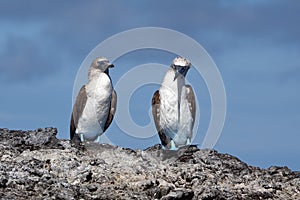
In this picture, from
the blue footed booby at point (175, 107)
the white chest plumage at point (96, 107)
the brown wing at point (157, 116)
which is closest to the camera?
the blue footed booby at point (175, 107)

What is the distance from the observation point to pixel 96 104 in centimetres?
2745

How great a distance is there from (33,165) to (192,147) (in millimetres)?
6602

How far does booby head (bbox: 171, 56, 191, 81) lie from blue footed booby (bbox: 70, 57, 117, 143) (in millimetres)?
1913

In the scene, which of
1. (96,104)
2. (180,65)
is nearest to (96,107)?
(96,104)

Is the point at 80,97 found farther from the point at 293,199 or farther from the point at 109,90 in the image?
the point at 293,199

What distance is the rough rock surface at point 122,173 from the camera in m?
19.5

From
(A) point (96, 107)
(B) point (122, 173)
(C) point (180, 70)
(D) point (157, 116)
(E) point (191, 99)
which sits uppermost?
(C) point (180, 70)

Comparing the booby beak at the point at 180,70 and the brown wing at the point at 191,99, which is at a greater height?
the booby beak at the point at 180,70

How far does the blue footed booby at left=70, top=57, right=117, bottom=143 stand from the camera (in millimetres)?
27359

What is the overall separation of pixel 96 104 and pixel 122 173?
6.59 metres

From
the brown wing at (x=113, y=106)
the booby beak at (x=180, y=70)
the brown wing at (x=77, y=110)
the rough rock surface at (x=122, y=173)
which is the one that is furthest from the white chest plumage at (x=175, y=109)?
the brown wing at (x=77, y=110)

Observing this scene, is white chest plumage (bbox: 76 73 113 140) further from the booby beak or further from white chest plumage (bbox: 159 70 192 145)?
the booby beak

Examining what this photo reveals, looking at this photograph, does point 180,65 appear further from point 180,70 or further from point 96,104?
point 96,104

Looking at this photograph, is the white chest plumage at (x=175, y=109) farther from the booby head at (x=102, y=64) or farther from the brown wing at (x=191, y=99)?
the booby head at (x=102, y=64)
